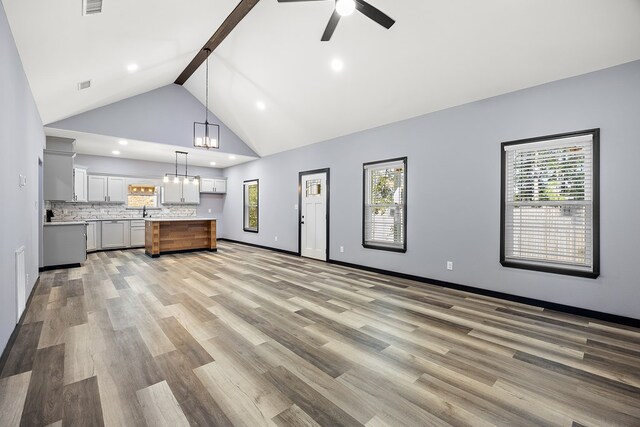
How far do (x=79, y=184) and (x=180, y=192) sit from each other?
249 centimetres

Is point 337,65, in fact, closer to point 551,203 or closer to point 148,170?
point 551,203

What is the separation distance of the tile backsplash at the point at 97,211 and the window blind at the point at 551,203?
29.9ft

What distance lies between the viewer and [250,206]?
9.14m

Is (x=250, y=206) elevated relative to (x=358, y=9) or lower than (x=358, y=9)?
lower

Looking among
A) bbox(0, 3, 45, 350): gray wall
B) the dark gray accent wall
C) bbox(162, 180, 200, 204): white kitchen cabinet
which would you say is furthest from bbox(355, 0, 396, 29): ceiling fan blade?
bbox(162, 180, 200, 204): white kitchen cabinet

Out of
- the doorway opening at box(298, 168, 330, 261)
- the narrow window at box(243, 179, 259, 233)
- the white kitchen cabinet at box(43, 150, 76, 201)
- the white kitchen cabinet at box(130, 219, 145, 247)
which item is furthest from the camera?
the narrow window at box(243, 179, 259, 233)

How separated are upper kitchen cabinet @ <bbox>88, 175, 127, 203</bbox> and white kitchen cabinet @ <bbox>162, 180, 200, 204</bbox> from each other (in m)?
1.07

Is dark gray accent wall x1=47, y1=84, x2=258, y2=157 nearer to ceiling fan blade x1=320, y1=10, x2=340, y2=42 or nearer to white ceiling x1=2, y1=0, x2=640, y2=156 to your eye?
white ceiling x1=2, y1=0, x2=640, y2=156

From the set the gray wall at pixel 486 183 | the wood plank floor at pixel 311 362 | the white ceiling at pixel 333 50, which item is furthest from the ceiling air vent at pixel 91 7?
the gray wall at pixel 486 183

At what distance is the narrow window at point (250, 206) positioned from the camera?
347 inches

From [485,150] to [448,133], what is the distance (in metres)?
0.61

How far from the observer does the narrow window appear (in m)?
8.80

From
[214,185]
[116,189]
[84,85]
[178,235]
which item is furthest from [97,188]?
[84,85]

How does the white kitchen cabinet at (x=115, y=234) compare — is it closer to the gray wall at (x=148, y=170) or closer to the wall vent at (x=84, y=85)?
the gray wall at (x=148, y=170)
